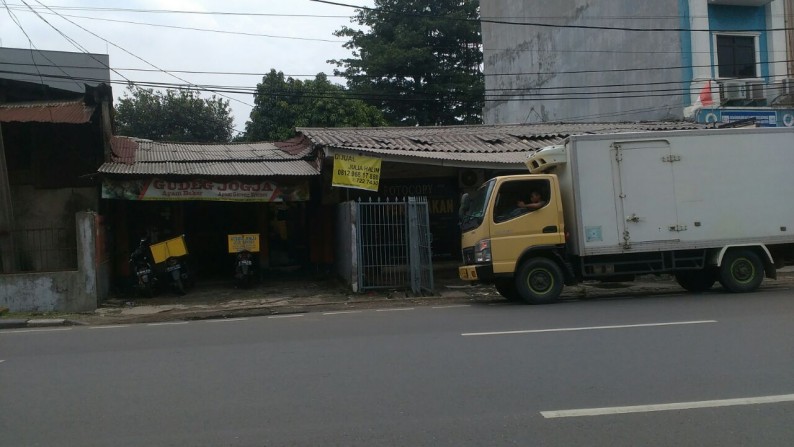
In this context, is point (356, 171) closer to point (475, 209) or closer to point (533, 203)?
point (475, 209)

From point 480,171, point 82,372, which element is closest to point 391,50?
point 480,171

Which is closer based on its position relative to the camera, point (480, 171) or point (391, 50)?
point (480, 171)

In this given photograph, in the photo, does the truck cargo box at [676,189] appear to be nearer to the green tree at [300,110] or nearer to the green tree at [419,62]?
the green tree at [300,110]

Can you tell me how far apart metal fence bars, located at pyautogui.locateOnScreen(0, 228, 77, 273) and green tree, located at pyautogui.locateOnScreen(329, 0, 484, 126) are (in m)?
20.9

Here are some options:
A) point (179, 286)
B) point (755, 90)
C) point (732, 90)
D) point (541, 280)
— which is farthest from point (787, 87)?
point (179, 286)

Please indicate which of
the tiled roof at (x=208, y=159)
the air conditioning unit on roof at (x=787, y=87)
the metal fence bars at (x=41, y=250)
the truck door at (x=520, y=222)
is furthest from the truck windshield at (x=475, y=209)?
the air conditioning unit on roof at (x=787, y=87)

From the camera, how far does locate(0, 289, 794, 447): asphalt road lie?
459 cm

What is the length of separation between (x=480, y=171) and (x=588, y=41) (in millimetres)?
12788

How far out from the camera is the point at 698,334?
302 inches

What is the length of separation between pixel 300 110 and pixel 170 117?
35.1 ft

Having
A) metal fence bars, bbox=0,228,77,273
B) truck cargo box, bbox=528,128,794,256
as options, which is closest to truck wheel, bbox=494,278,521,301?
truck cargo box, bbox=528,128,794,256

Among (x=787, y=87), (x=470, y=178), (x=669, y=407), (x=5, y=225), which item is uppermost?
(x=787, y=87)

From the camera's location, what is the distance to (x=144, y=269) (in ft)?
44.7

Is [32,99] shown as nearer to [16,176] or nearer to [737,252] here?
[16,176]
